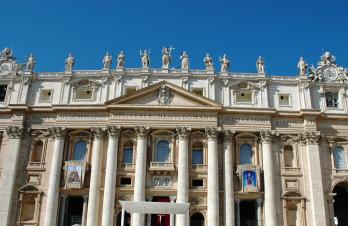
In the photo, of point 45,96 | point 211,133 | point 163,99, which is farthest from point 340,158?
point 45,96

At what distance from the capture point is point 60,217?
35469 millimetres

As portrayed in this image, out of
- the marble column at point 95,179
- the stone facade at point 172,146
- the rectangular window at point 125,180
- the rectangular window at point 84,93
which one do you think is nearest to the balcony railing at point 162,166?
the stone facade at point 172,146

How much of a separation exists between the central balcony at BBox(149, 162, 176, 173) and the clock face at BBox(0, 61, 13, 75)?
16.7 m

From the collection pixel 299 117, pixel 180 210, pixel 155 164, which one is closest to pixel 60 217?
pixel 155 164

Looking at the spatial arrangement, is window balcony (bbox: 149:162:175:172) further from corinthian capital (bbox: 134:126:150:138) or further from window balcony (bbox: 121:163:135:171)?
corinthian capital (bbox: 134:126:150:138)

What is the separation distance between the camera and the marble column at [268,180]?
35.0 metres

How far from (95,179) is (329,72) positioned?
24.0 metres

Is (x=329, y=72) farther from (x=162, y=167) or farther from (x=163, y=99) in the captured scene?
(x=162, y=167)

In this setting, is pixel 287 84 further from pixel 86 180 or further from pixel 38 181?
pixel 38 181

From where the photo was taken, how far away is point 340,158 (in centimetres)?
3822

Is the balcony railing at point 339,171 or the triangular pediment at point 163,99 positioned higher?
the triangular pediment at point 163,99

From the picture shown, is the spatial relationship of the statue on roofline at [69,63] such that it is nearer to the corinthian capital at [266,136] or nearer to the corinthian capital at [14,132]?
the corinthian capital at [14,132]

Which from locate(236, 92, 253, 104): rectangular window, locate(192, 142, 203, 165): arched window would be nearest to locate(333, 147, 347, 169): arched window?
locate(236, 92, 253, 104): rectangular window

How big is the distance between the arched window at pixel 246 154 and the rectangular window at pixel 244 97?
13.6 feet
